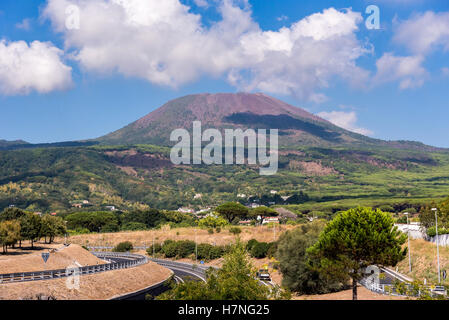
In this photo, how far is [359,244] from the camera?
41188 mm

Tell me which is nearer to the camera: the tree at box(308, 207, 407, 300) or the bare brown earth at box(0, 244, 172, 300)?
the tree at box(308, 207, 407, 300)

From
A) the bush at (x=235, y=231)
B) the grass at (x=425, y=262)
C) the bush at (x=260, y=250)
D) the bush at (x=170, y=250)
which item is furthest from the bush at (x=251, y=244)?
the grass at (x=425, y=262)


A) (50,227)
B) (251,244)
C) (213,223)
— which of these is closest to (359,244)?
(251,244)

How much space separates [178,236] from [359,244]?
3348 inches

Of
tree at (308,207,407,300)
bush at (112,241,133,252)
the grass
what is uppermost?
tree at (308,207,407,300)

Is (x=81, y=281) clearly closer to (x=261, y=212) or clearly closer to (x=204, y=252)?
(x=204, y=252)

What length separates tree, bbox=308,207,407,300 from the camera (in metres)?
40.8

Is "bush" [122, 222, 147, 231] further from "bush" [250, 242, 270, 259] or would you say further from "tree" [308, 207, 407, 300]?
"tree" [308, 207, 407, 300]

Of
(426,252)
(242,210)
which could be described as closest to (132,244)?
(242,210)

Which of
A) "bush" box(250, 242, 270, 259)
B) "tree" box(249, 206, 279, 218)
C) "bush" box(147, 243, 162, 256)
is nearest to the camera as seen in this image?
"bush" box(250, 242, 270, 259)

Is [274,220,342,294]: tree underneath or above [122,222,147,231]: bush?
above

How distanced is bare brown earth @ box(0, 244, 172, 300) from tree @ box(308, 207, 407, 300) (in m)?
24.9

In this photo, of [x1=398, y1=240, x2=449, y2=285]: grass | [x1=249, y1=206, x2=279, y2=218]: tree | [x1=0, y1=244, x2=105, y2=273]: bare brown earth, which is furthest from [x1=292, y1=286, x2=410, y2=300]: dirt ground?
[x1=249, y1=206, x2=279, y2=218]: tree
